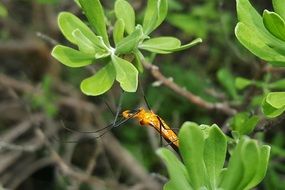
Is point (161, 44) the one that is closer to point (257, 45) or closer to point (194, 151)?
point (257, 45)

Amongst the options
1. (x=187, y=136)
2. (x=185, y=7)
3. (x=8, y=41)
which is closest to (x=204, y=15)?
(x=185, y=7)

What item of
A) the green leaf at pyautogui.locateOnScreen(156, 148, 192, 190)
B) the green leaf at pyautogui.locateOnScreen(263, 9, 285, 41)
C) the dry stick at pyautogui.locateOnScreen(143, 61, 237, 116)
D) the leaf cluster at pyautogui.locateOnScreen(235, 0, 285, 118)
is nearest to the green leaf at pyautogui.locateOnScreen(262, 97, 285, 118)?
the leaf cluster at pyautogui.locateOnScreen(235, 0, 285, 118)

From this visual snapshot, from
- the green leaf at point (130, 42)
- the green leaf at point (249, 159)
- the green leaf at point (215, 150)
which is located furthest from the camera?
the green leaf at point (130, 42)

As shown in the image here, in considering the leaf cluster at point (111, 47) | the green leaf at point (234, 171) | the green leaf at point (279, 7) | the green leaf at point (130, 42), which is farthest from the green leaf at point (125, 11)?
the green leaf at point (234, 171)

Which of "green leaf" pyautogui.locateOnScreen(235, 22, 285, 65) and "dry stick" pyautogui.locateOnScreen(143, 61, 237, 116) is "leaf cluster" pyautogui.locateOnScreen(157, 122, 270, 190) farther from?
"dry stick" pyautogui.locateOnScreen(143, 61, 237, 116)

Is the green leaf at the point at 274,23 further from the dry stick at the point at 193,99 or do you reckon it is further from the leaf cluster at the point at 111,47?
the dry stick at the point at 193,99

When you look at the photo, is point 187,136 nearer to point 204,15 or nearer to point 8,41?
point 204,15
